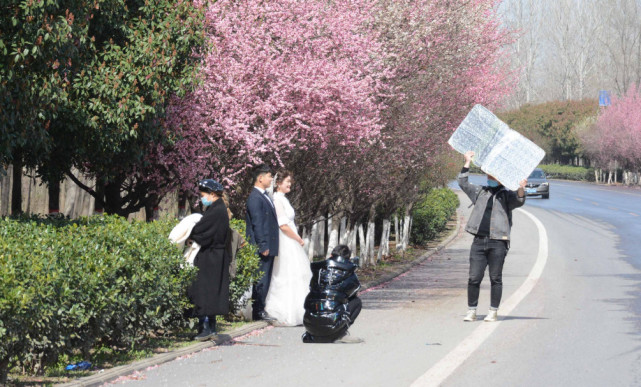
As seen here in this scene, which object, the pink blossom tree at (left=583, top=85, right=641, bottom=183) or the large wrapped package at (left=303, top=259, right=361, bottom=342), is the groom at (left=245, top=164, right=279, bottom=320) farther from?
the pink blossom tree at (left=583, top=85, right=641, bottom=183)

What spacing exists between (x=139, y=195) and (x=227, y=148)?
2199 mm

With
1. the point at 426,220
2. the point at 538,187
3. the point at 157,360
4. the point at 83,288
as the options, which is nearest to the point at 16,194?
the point at 426,220

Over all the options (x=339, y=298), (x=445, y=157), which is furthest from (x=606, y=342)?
(x=445, y=157)

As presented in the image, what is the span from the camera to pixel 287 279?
1240 cm

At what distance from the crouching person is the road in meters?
0.18

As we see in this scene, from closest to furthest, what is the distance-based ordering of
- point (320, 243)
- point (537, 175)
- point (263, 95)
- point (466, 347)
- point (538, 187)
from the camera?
point (466, 347) → point (263, 95) → point (320, 243) → point (538, 187) → point (537, 175)

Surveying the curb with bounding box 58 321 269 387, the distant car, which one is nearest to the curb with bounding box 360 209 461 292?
the curb with bounding box 58 321 269 387

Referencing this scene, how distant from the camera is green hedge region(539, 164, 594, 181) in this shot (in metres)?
94.9

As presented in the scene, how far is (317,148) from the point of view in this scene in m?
15.8

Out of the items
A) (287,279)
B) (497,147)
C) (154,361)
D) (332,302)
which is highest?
(497,147)

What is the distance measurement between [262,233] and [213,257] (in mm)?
1596

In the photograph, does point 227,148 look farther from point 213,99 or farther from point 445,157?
point 445,157

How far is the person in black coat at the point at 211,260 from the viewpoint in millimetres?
10547

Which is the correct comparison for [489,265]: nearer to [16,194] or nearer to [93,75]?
[93,75]
